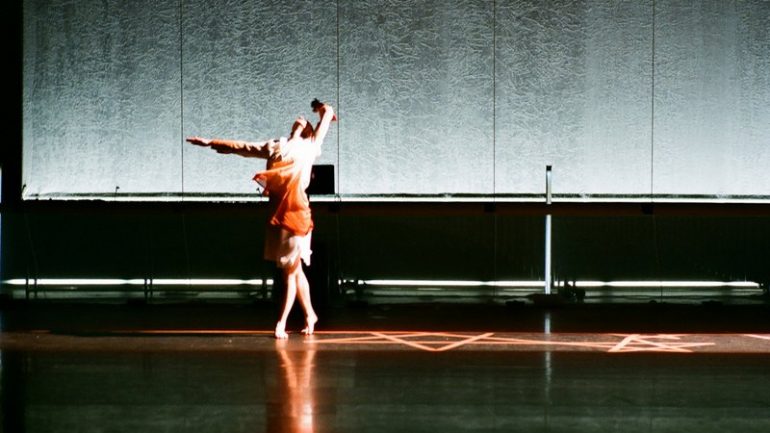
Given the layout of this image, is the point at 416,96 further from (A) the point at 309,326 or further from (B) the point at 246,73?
(A) the point at 309,326

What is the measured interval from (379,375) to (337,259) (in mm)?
4881

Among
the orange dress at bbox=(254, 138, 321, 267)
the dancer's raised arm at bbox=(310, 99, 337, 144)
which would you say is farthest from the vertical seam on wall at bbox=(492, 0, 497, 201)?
the orange dress at bbox=(254, 138, 321, 267)

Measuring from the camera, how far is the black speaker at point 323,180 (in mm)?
9344

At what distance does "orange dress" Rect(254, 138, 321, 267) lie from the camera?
22.0 ft

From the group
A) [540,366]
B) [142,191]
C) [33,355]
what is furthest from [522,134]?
[33,355]

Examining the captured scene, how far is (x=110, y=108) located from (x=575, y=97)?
5.33 meters

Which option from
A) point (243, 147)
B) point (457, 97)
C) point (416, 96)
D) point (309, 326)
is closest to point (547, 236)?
point (457, 97)

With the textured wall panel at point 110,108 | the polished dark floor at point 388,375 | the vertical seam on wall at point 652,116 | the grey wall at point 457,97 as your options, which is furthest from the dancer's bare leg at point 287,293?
the vertical seam on wall at point 652,116

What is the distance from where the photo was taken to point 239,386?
480 centimetres

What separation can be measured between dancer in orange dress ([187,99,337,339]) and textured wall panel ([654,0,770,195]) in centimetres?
526

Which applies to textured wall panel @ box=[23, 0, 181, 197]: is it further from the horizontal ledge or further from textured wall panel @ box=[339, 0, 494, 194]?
Result: textured wall panel @ box=[339, 0, 494, 194]

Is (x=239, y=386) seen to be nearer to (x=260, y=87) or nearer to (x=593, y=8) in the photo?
(x=260, y=87)

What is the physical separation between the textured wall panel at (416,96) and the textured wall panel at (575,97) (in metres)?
0.24

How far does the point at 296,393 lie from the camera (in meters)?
4.59
